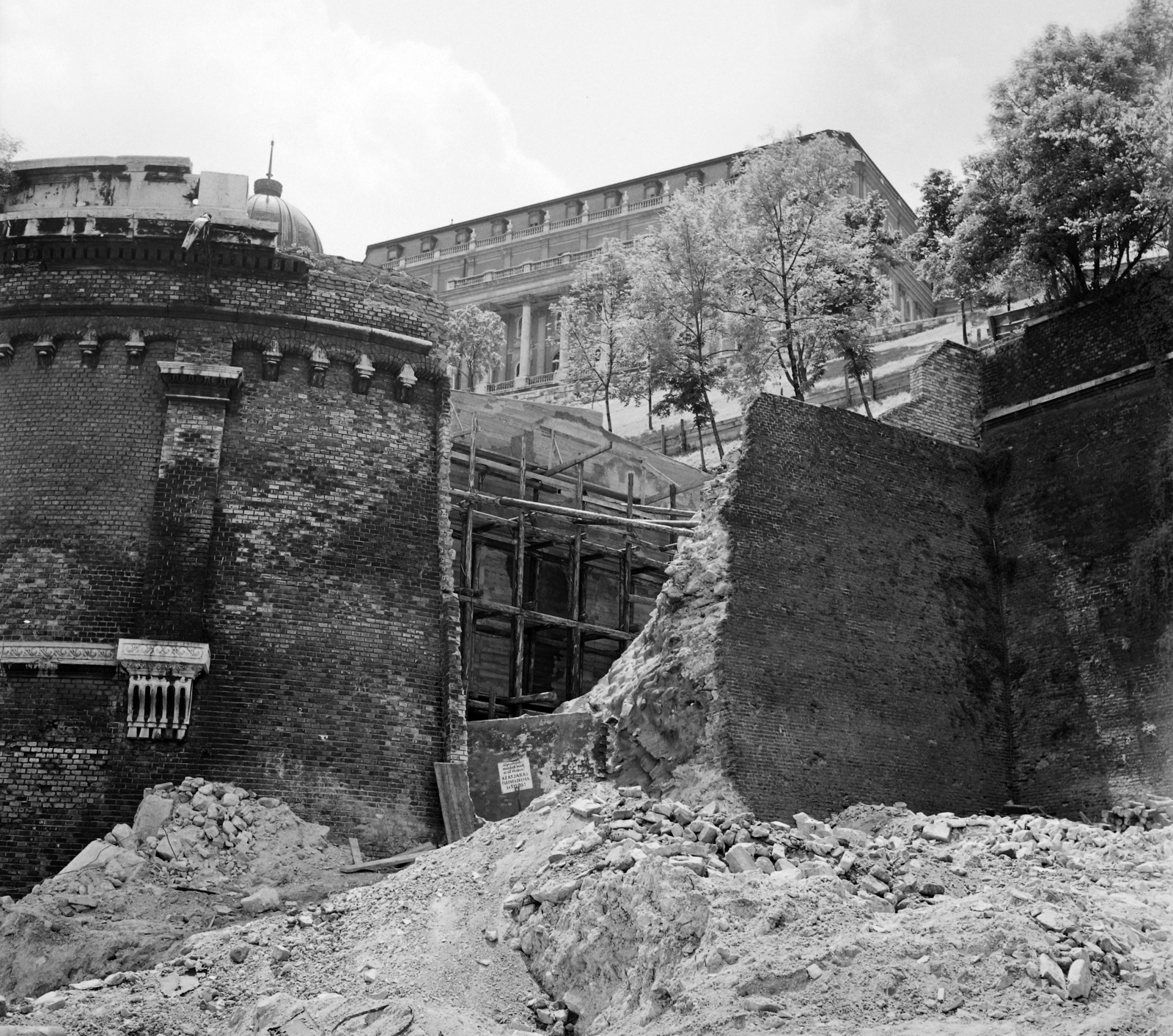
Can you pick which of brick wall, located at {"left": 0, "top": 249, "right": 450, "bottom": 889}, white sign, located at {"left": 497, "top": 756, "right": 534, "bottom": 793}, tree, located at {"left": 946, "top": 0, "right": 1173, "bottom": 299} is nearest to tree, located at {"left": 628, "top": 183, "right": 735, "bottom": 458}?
tree, located at {"left": 946, "top": 0, "right": 1173, "bottom": 299}

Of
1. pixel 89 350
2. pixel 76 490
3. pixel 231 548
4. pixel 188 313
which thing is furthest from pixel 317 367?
pixel 76 490

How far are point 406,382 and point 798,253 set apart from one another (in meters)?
10.7

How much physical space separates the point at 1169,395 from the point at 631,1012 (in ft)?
41.5

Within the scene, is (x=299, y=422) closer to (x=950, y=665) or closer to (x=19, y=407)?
(x=19, y=407)

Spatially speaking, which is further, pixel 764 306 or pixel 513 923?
pixel 764 306

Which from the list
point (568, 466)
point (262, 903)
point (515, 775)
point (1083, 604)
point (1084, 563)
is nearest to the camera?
point (262, 903)

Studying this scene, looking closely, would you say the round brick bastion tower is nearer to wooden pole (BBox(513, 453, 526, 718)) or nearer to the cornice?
the cornice

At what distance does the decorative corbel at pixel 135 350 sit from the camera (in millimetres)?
20109

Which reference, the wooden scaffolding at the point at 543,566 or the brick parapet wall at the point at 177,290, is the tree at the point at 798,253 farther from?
the brick parapet wall at the point at 177,290

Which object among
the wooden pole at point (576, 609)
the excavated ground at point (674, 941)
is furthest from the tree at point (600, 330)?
the excavated ground at point (674, 941)

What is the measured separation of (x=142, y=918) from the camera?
641 inches

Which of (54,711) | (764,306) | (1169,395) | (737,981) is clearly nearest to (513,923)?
(737,981)

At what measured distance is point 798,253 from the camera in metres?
28.9

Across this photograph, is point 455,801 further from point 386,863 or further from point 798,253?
point 798,253
